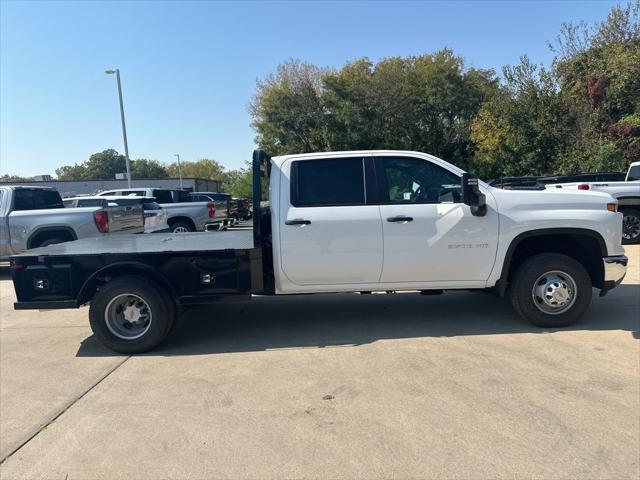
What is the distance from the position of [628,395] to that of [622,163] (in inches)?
849

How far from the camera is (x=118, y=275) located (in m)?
5.34

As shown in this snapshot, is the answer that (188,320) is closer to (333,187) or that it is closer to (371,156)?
(333,187)

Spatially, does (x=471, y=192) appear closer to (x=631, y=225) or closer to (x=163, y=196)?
(x=631, y=225)

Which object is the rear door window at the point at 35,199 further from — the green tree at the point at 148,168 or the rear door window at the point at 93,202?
the green tree at the point at 148,168

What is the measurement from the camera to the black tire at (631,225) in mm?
11469

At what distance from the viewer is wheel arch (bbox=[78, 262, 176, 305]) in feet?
17.1

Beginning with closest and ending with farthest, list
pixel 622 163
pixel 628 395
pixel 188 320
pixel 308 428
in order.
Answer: pixel 308 428 < pixel 628 395 < pixel 188 320 < pixel 622 163

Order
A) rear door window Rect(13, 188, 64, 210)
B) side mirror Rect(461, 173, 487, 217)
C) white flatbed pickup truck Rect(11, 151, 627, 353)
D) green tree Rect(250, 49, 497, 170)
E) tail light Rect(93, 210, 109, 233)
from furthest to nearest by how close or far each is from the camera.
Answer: green tree Rect(250, 49, 497, 170)
rear door window Rect(13, 188, 64, 210)
tail light Rect(93, 210, 109, 233)
white flatbed pickup truck Rect(11, 151, 627, 353)
side mirror Rect(461, 173, 487, 217)

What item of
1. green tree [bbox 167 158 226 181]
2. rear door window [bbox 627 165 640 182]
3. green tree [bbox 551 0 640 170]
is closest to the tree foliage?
green tree [bbox 551 0 640 170]

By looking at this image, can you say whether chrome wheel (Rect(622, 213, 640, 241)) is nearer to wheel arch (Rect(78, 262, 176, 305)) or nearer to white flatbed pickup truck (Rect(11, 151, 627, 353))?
white flatbed pickup truck (Rect(11, 151, 627, 353))

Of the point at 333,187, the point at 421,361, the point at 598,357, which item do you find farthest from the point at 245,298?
the point at 598,357

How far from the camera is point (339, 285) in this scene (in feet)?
18.0

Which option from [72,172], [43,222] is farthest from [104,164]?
[43,222]

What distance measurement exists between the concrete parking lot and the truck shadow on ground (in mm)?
38
